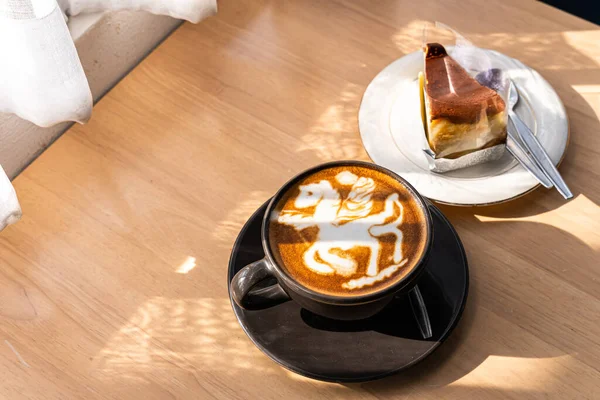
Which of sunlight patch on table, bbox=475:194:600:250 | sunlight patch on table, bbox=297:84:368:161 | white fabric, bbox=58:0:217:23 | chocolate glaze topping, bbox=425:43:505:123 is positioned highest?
white fabric, bbox=58:0:217:23

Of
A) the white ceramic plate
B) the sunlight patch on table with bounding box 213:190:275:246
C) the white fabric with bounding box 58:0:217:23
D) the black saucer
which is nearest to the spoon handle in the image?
the white ceramic plate

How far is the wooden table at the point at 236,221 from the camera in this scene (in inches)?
26.8

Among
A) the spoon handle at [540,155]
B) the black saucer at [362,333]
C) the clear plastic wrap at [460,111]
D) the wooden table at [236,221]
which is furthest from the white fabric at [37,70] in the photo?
the spoon handle at [540,155]

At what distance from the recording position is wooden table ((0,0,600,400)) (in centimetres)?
68

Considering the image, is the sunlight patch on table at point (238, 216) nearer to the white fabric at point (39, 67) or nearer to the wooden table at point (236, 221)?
the wooden table at point (236, 221)

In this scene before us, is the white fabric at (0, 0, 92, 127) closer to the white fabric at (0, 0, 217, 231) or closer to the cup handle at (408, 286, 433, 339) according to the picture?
the white fabric at (0, 0, 217, 231)

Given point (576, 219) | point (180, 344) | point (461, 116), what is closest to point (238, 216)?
point (180, 344)

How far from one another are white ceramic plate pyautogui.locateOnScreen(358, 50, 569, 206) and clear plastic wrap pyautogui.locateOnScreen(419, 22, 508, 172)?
17 millimetres

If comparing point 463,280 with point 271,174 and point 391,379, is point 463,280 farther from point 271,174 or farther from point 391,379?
point 271,174

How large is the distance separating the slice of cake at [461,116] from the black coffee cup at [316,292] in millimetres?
132

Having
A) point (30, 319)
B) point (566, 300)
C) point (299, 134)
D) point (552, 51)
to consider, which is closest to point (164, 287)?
point (30, 319)

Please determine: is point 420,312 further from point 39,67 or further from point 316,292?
point 39,67

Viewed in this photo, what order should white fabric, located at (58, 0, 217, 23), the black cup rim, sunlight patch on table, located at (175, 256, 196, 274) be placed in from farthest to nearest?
white fabric, located at (58, 0, 217, 23), sunlight patch on table, located at (175, 256, 196, 274), the black cup rim

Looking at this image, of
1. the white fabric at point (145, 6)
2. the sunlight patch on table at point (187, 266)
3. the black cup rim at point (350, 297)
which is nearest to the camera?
the black cup rim at point (350, 297)
